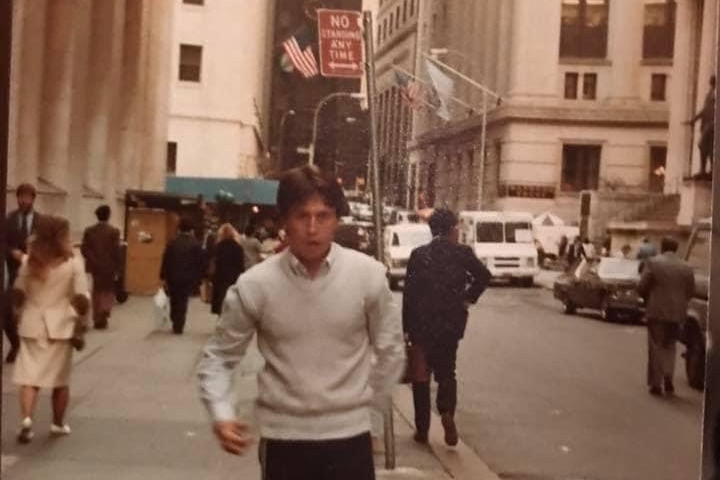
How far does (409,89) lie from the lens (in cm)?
420

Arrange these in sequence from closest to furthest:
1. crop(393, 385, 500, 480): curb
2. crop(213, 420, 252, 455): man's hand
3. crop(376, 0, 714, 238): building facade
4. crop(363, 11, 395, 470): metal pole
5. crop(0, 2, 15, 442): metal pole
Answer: crop(213, 420, 252, 455): man's hand → crop(0, 2, 15, 442): metal pole → crop(376, 0, 714, 238): building facade → crop(363, 11, 395, 470): metal pole → crop(393, 385, 500, 480): curb

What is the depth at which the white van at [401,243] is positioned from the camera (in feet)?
13.4

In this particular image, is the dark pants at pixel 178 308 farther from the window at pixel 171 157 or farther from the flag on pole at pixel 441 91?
the flag on pole at pixel 441 91

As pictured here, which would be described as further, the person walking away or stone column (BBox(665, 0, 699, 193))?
stone column (BBox(665, 0, 699, 193))

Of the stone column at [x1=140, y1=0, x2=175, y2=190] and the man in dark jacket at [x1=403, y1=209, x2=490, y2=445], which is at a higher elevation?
the stone column at [x1=140, y1=0, x2=175, y2=190]

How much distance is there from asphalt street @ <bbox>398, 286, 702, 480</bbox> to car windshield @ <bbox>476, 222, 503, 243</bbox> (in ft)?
0.45

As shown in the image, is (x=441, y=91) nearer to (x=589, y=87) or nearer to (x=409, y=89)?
(x=409, y=89)

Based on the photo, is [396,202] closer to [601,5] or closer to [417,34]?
[417,34]

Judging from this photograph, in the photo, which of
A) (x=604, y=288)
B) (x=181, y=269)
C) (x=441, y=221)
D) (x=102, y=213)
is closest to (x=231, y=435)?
(x=181, y=269)

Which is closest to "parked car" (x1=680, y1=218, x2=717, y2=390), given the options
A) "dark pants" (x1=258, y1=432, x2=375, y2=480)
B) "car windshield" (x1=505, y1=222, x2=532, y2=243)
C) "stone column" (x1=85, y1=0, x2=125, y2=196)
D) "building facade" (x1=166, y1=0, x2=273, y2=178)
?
"car windshield" (x1=505, y1=222, x2=532, y2=243)

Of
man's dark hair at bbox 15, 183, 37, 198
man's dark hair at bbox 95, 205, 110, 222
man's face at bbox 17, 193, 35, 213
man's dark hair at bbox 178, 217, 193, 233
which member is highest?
man's dark hair at bbox 15, 183, 37, 198

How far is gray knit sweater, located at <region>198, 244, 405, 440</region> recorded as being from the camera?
332 centimetres

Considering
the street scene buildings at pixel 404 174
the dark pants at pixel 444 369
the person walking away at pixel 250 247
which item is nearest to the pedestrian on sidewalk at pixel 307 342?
the street scene buildings at pixel 404 174

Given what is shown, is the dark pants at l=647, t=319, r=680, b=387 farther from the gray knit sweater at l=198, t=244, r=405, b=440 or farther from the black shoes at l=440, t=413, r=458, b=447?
the gray knit sweater at l=198, t=244, r=405, b=440
